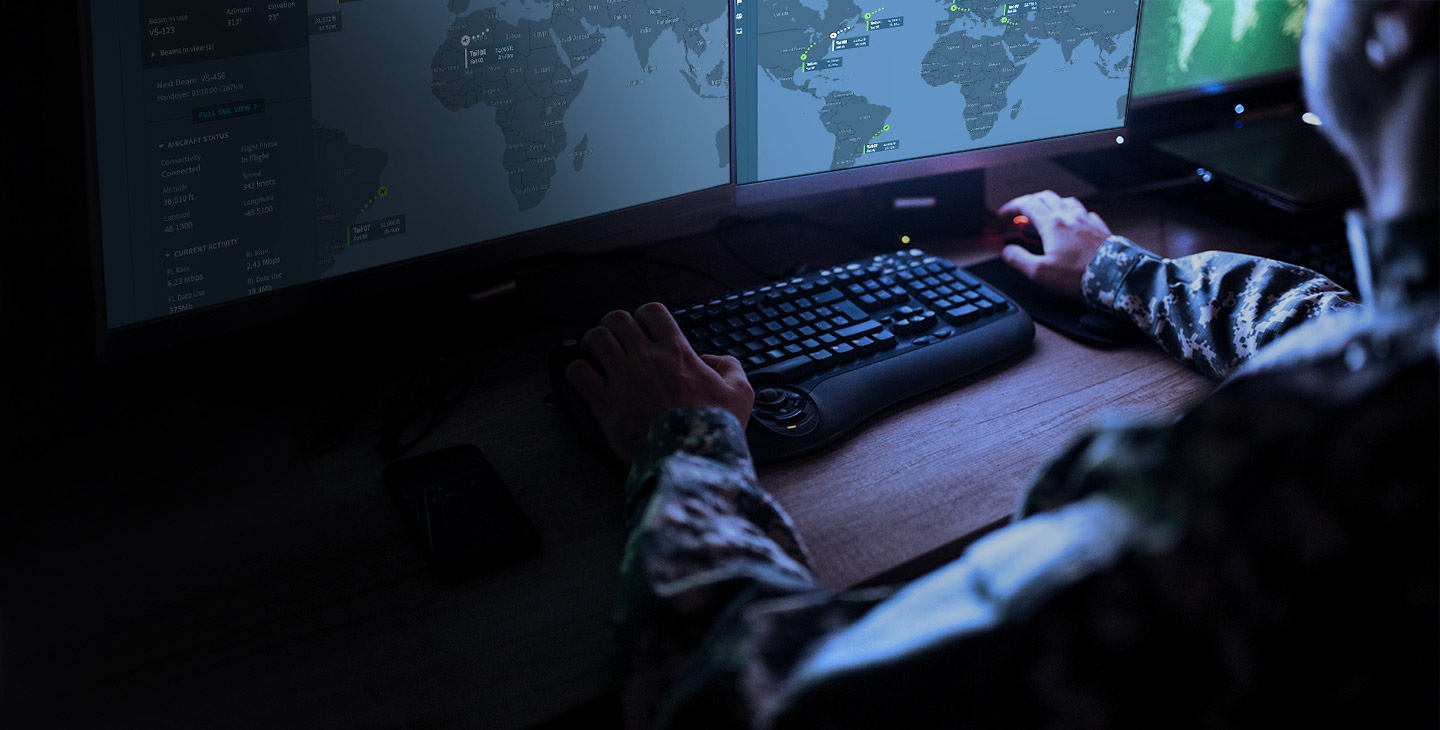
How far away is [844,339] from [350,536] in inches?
18.9

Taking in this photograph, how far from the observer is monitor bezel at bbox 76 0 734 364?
0.76 metres

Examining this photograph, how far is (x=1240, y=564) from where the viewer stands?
1.34 ft

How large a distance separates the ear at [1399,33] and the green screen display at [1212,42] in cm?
100

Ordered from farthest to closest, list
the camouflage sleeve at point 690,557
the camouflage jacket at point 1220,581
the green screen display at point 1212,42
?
the green screen display at point 1212,42
the camouflage sleeve at point 690,557
the camouflage jacket at point 1220,581

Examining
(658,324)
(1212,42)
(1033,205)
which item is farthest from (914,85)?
(1212,42)

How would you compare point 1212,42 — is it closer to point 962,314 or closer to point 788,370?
point 962,314

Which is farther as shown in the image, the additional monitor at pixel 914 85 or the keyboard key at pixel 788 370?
the additional monitor at pixel 914 85

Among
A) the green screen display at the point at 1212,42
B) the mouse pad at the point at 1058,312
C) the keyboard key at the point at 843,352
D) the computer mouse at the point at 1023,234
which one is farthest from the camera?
the green screen display at the point at 1212,42

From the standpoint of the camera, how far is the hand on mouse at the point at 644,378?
2.65 feet

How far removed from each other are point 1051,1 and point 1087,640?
0.95m

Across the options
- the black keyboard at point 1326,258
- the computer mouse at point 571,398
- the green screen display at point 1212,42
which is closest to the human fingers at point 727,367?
the computer mouse at point 571,398

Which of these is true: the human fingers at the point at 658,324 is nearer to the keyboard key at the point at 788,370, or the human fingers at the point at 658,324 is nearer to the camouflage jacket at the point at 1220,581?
the keyboard key at the point at 788,370

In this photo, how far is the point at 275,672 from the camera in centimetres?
61

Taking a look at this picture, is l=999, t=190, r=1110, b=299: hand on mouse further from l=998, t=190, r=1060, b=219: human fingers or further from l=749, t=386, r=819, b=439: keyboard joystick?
l=749, t=386, r=819, b=439: keyboard joystick
